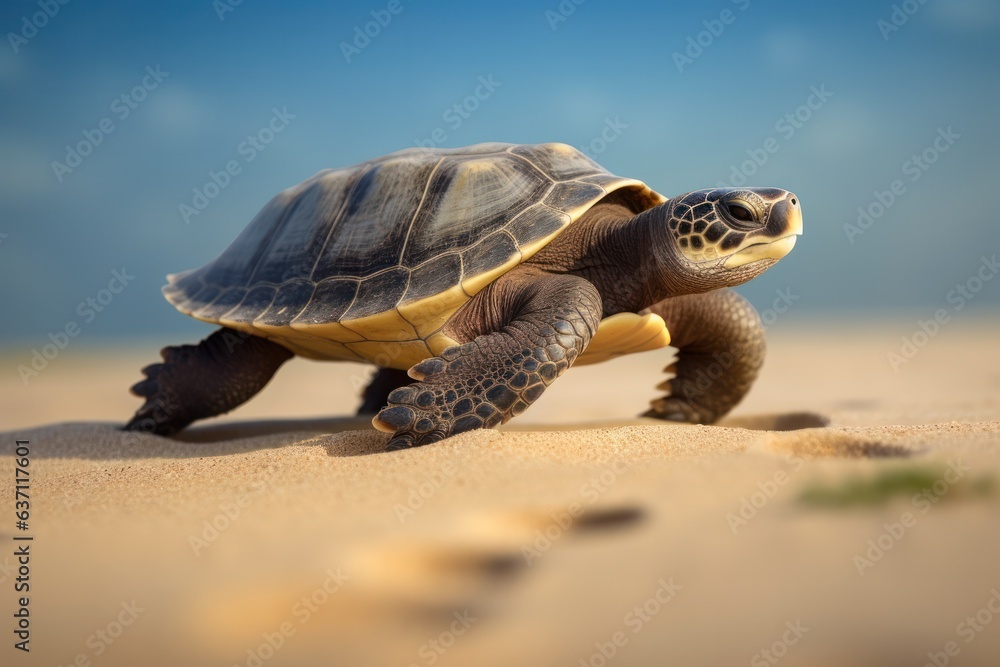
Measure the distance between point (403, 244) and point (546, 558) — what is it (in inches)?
102

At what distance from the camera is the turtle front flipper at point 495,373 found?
3.16 metres

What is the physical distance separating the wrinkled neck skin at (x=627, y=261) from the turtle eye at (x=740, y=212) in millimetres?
312

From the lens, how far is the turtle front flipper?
3.16m

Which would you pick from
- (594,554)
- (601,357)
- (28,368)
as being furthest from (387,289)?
(28,368)

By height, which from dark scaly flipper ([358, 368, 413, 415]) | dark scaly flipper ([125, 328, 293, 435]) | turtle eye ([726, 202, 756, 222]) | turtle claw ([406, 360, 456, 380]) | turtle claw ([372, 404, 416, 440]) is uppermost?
turtle eye ([726, 202, 756, 222])

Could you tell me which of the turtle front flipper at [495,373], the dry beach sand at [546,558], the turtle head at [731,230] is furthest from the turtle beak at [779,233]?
the dry beach sand at [546,558]

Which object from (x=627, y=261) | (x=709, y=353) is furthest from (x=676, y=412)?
(x=627, y=261)

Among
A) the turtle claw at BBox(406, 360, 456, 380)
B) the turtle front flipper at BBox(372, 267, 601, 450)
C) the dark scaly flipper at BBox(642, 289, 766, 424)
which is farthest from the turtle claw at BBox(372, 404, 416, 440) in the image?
the dark scaly flipper at BBox(642, 289, 766, 424)

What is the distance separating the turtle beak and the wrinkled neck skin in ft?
0.61

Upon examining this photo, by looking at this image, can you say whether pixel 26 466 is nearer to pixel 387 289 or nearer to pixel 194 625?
pixel 387 289

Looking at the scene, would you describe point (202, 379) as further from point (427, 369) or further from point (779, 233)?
point (779, 233)

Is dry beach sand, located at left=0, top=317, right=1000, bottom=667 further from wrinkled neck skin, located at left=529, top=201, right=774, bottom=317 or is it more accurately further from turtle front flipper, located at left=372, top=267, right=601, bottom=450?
wrinkled neck skin, located at left=529, top=201, right=774, bottom=317

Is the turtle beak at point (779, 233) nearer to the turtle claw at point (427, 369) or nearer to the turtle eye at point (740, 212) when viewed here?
the turtle eye at point (740, 212)

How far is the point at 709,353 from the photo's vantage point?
16.9ft
